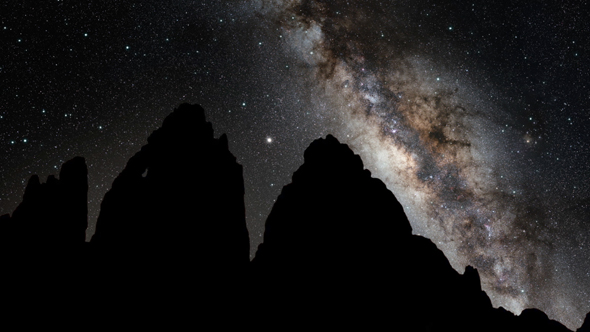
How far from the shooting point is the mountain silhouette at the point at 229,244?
1864cm

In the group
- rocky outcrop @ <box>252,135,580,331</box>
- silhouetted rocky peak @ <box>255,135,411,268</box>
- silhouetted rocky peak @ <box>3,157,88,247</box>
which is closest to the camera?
rocky outcrop @ <box>252,135,580,331</box>

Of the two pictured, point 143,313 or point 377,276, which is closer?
point 143,313

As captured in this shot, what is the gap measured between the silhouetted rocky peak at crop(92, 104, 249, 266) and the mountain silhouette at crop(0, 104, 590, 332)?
0.25 ft

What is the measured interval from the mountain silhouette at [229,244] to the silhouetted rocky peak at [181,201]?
75mm

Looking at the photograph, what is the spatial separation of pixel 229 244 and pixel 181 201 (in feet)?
14.2

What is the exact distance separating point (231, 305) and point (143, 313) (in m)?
5.01

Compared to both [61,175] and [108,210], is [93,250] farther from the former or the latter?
[61,175]

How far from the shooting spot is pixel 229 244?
20.3 m

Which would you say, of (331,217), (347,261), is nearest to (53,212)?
(331,217)

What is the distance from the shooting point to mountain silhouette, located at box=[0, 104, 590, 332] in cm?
1864

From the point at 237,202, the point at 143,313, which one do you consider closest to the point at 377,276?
the point at 237,202

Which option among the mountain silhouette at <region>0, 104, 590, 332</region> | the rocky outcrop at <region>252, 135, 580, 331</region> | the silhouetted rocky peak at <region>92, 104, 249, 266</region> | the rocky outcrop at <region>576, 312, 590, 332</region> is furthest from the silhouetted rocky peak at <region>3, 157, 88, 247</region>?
the rocky outcrop at <region>576, 312, 590, 332</region>

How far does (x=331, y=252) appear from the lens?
2058 centimetres

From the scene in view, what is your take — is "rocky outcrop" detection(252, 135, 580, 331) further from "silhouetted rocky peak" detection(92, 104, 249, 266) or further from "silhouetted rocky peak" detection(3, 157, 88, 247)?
"silhouetted rocky peak" detection(3, 157, 88, 247)
